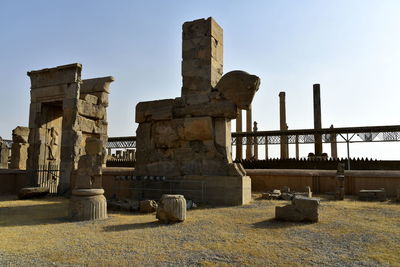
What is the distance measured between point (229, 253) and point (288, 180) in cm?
678

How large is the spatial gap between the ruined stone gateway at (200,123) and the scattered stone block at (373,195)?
318 cm

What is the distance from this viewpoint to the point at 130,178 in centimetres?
880

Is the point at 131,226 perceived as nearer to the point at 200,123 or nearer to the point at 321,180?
the point at 200,123

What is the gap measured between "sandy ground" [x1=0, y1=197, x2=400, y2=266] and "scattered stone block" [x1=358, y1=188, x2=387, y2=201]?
1.85m

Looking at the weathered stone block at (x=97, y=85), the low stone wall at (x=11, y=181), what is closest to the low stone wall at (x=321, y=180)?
the weathered stone block at (x=97, y=85)

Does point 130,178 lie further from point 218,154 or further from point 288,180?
point 288,180

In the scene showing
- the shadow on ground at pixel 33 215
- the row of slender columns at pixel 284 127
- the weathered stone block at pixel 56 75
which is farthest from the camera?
the row of slender columns at pixel 284 127

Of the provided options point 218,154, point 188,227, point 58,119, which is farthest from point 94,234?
point 58,119

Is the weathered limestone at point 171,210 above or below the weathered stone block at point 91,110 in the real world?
below

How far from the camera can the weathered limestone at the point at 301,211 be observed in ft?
18.5

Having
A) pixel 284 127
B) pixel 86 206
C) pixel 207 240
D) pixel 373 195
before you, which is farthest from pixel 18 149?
pixel 284 127

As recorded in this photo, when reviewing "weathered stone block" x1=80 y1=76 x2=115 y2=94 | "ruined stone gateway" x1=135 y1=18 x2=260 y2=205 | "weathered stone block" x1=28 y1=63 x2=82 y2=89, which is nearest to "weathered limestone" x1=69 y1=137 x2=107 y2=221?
"ruined stone gateway" x1=135 y1=18 x2=260 y2=205

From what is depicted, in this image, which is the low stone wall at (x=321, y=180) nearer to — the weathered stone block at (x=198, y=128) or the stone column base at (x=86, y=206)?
the weathered stone block at (x=198, y=128)

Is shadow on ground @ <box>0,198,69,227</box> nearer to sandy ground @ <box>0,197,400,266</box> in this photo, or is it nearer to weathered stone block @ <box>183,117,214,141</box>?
sandy ground @ <box>0,197,400,266</box>
